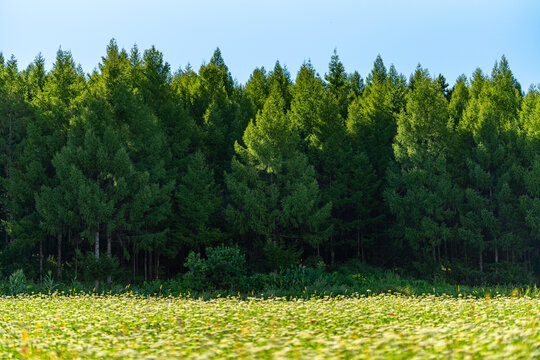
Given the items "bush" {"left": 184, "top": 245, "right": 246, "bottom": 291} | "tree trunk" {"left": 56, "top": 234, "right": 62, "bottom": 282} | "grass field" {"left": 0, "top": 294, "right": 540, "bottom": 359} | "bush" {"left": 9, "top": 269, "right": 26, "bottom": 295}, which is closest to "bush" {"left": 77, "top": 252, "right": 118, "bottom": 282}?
"tree trunk" {"left": 56, "top": 234, "right": 62, "bottom": 282}

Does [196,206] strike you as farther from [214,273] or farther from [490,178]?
[490,178]

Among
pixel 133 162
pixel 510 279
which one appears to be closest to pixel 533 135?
pixel 510 279

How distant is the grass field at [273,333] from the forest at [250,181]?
9557mm

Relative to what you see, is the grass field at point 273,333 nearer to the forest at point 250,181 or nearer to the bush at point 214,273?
the bush at point 214,273

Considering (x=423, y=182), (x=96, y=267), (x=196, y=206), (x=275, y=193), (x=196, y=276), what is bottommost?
(x=196, y=276)

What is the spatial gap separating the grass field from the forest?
31.4 feet

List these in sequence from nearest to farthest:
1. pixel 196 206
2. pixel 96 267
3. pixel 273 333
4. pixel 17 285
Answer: pixel 273 333, pixel 17 285, pixel 96 267, pixel 196 206

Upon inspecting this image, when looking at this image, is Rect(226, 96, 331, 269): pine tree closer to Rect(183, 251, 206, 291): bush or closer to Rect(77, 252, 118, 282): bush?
Rect(183, 251, 206, 291): bush

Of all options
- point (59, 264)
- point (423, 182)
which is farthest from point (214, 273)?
point (423, 182)

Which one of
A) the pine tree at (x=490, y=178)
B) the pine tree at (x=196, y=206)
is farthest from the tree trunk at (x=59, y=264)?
the pine tree at (x=490, y=178)

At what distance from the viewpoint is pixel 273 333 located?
5.98m

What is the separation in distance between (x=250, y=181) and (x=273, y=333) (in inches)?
643

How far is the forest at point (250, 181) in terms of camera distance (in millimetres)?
19531

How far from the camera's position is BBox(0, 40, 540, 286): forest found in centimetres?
1953
